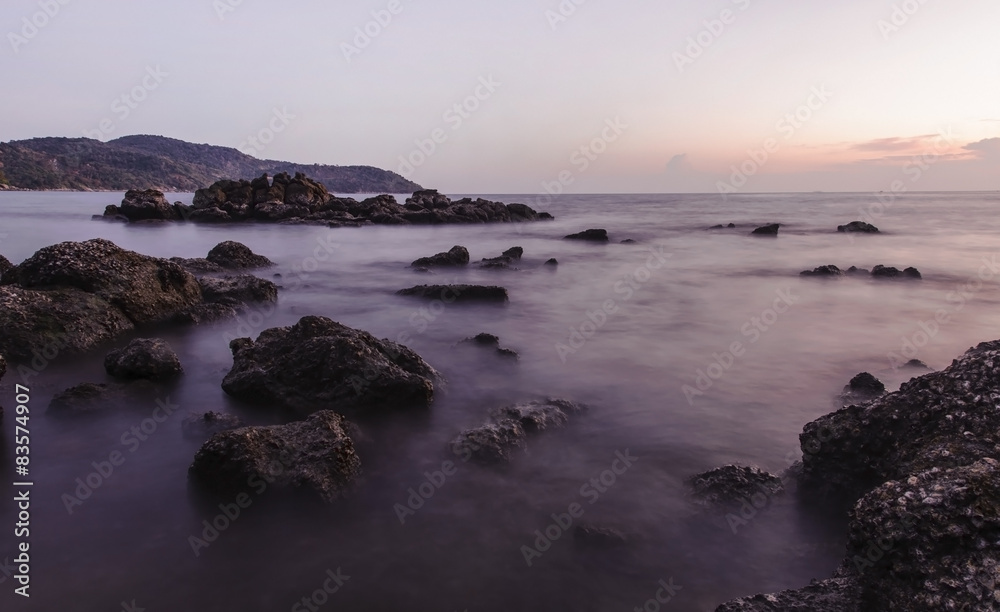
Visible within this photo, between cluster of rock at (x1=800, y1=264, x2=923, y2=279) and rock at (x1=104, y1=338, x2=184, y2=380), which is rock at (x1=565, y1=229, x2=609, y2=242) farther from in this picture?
rock at (x1=104, y1=338, x2=184, y2=380)

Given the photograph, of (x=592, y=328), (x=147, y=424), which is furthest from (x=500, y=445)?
(x=592, y=328)

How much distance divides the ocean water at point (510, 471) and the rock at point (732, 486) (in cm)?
14

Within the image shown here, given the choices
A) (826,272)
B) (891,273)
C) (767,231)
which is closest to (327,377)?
(826,272)

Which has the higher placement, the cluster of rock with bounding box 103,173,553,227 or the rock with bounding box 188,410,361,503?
the cluster of rock with bounding box 103,173,553,227

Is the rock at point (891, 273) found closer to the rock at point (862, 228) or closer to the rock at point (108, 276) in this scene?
the rock at point (862, 228)

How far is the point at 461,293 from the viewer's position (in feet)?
44.9

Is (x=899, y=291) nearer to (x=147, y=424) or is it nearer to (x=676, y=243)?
(x=676, y=243)

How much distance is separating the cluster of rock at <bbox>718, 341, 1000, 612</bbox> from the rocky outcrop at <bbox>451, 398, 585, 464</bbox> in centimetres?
275

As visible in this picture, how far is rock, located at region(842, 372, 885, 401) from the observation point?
24.0ft

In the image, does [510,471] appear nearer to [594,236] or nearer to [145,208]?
[594,236]

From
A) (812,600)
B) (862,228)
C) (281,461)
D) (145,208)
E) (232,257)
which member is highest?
(145,208)

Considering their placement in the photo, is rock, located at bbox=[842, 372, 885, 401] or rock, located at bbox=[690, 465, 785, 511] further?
rock, located at bbox=[842, 372, 885, 401]

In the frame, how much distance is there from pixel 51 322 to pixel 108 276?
1492mm

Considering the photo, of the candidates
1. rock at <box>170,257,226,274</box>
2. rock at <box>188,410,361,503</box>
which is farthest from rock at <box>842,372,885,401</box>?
rock at <box>170,257,226,274</box>
